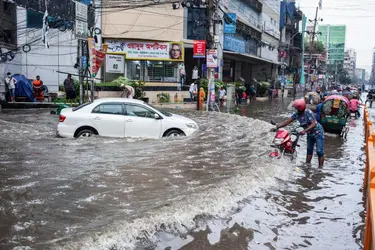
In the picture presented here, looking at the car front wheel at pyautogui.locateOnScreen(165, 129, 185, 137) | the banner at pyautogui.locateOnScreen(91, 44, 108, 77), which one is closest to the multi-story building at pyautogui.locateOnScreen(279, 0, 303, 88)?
the banner at pyautogui.locateOnScreen(91, 44, 108, 77)

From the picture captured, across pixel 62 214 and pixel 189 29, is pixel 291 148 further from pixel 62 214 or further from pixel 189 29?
pixel 189 29

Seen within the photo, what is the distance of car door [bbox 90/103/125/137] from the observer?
38.3ft

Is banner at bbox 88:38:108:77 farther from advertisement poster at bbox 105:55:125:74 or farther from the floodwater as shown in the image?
advertisement poster at bbox 105:55:125:74

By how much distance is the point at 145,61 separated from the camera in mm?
28875

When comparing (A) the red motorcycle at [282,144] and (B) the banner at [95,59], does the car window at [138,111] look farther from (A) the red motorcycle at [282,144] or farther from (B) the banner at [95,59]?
(B) the banner at [95,59]

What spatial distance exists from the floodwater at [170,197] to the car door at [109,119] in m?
0.28

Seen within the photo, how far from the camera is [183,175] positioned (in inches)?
319

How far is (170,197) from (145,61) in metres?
23.2

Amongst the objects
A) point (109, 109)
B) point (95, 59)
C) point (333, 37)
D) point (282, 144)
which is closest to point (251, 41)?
point (95, 59)

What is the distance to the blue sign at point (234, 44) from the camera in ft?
115

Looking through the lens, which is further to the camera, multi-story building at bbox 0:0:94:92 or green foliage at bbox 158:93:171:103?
green foliage at bbox 158:93:171:103

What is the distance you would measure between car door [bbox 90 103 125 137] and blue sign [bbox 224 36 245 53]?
79.7 feet

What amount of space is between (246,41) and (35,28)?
846 inches

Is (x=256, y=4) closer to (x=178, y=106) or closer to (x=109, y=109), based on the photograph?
(x=178, y=106)
